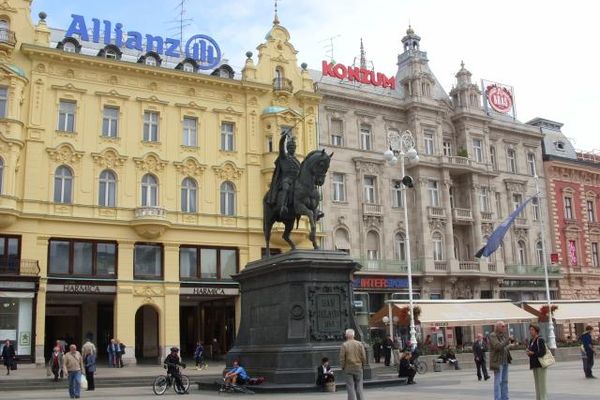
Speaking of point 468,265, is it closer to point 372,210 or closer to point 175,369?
point 372,210

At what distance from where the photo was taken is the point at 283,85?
45.8 metres

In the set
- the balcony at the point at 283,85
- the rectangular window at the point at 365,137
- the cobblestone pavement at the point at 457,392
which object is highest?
A: the balcony at the point at 283,85

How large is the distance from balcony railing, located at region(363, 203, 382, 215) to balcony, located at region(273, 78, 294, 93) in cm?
949

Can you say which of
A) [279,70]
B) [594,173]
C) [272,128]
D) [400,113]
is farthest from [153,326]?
[594,173]

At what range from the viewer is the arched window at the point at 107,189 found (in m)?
39.2

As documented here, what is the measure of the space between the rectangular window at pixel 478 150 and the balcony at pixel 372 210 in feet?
34.3

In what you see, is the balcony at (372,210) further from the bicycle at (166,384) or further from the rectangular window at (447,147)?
the bicycle at (166,384)

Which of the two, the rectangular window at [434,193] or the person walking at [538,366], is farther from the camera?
the rectangular window at [434,193]

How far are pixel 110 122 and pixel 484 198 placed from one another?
28.9 metres

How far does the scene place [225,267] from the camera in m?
42.1

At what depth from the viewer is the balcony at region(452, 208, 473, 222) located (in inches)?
1994

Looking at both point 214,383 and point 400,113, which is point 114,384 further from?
point 400,113

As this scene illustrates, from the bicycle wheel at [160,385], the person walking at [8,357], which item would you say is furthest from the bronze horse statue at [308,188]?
the person walking at [8,357]

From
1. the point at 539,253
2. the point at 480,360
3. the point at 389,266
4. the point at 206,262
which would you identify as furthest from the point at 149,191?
the point at 539,253
